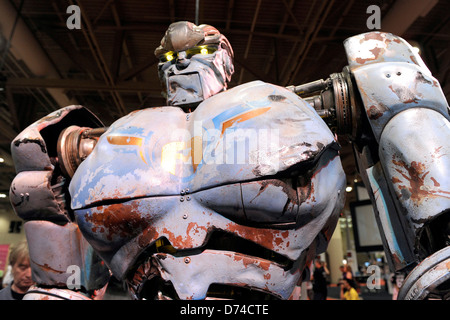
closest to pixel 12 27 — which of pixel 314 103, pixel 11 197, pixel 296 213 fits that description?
pixel 11 197

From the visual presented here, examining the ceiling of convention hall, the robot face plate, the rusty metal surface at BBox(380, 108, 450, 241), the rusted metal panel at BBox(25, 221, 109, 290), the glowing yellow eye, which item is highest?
the ceiling of convention hall

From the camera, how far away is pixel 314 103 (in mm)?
985

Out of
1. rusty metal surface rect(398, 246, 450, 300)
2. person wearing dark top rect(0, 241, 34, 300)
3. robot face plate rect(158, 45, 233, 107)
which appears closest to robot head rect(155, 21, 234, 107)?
robot face plate rect(158, 45, 233, 107)

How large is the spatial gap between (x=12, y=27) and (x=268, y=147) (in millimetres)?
3098

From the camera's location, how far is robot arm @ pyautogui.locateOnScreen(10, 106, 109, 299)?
1053 mm

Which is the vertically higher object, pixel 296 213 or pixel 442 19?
pixel 442 19

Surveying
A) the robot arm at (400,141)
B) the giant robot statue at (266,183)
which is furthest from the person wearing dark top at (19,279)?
the robot arm at (400,141)

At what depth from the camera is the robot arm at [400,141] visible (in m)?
0.74

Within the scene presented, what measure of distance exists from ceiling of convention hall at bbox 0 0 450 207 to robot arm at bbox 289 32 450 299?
216 cm

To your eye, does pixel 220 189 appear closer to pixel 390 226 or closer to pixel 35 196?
pixel 390 226

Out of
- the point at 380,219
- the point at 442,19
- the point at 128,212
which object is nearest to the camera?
the point at 128,212

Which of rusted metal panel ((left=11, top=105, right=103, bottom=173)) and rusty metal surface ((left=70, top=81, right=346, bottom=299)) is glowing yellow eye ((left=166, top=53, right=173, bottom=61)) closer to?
rusty metal surface ((left=70, top=81, right=346, bottom=299))

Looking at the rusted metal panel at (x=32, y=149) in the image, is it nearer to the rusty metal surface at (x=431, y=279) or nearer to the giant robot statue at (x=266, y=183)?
the giant robot statue at (x=266, y=183)
